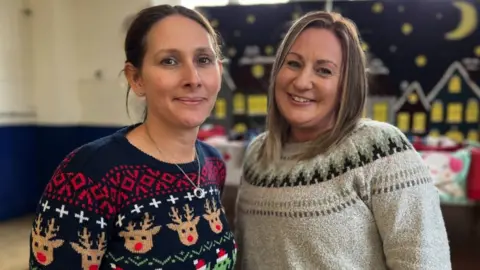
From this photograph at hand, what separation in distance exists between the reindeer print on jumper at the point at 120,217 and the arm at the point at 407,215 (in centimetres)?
38

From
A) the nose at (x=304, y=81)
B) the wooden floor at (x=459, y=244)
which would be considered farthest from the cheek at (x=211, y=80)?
the wooden floor at (x=459, y=244)

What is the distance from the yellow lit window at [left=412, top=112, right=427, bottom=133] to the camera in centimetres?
324

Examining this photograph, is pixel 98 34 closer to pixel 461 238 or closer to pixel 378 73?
pixel 378 73

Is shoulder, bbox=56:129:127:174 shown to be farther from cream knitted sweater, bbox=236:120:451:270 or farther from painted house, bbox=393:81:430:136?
painted house, bbox=393:81:430:136

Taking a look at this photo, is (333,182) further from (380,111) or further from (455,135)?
(455,135)

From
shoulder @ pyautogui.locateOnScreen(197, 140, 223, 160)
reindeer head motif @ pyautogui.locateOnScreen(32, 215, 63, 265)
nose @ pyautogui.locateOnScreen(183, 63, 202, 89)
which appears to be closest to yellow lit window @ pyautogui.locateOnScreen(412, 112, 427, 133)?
shoulder @ pyautogui.locateOnScreen(197, 140, 223, 160)

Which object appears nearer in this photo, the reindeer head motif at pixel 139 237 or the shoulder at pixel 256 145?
the reindeer head motif at pixel 139 237

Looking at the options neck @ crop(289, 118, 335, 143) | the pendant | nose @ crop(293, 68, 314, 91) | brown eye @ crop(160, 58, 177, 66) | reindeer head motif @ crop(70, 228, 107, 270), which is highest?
brown eye @ crop(160, 58, 177, 66)

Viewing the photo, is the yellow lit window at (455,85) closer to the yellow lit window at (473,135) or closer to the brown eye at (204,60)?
the yellow lit window at (473,135)

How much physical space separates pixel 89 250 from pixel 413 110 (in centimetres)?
268

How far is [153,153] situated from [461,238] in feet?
7.01

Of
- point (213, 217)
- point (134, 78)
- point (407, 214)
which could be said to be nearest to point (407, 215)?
point (407, 214)

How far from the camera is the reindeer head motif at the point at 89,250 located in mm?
1002

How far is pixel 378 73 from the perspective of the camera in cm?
330
